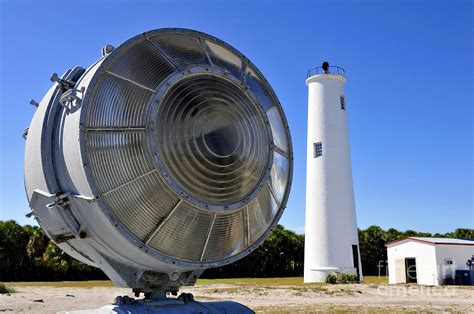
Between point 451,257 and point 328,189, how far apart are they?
8.34 m

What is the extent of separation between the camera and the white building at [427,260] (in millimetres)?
27172

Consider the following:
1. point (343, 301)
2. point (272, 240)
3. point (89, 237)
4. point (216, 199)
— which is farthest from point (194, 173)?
point (272, 240)

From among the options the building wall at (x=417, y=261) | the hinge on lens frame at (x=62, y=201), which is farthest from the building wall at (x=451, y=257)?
the hinge on lens frame at (x=62, y=201)

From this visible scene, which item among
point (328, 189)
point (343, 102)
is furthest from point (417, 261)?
point (343, 102)

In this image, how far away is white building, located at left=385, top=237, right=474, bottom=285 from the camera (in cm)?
2717

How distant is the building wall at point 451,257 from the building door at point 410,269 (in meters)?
1.99

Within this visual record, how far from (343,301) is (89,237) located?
13893 millimetres

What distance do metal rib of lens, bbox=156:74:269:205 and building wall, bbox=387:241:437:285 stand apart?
24623 mm

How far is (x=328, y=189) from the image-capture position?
27.1 meters

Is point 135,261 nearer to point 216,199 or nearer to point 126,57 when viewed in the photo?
point 216,199

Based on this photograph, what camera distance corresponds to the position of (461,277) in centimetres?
2731

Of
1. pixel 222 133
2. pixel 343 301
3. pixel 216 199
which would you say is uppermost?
pixel 222 133

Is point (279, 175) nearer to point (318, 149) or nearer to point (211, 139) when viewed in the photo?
point (211, 139)

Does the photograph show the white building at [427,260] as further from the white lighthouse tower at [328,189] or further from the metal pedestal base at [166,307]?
the metal pedestal base at [166,307]
